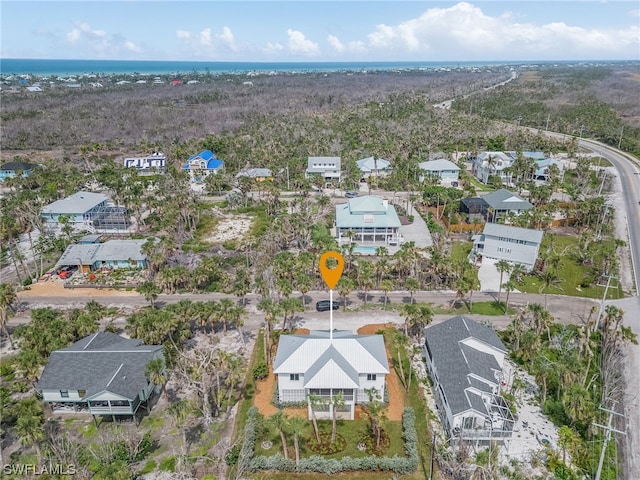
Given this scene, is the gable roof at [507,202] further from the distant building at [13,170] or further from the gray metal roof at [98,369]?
the distant building at [13,170]

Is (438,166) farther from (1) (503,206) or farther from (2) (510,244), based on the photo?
(2) (510,244)

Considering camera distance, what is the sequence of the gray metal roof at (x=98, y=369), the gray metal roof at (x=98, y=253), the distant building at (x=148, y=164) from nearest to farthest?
1. the gray metal roof at (x=98, y=369)
2. the gray metal roof at (x=98, y=253)
3. the distant building at (x=148, y=164)

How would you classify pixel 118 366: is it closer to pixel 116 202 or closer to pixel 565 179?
pixel 116 202

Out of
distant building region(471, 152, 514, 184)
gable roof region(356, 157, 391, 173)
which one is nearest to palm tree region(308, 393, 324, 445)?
gable roof region(356, 157, 391, 173)

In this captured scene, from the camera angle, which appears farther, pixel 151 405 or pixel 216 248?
pixel 216 248

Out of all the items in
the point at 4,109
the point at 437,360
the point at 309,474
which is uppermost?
the point at 4,109

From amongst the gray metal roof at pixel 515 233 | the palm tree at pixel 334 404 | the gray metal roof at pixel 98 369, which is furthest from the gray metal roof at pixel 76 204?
the gray metal roof at pixel 515 233

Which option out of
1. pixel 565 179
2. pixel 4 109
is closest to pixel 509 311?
pixel 565 179
